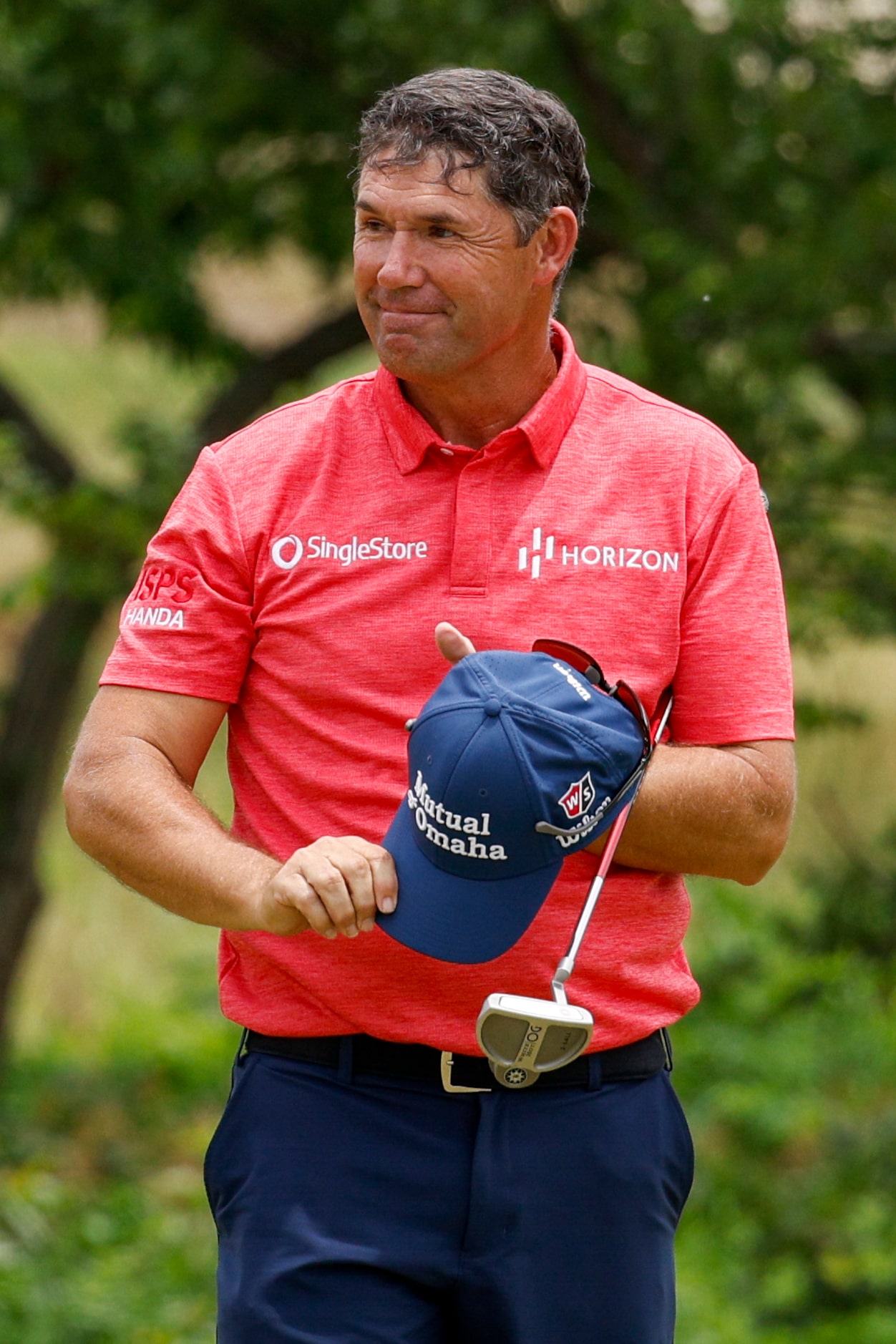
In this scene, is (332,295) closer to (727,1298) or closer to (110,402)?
(727,1298)

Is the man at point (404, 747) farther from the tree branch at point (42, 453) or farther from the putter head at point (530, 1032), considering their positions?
the tree branch at point (42, 453)

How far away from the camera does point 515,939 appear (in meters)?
2.07

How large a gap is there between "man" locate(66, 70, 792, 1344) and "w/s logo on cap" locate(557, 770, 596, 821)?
18cm

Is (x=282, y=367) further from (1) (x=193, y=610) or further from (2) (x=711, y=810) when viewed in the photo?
(2) (x=711, y=810)

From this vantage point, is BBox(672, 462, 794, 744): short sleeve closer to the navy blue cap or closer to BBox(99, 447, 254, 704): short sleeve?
the navy blue cap

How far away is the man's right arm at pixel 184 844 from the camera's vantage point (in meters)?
Answer: 2.00

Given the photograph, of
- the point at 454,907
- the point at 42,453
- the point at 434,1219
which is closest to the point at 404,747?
the point at 454,907

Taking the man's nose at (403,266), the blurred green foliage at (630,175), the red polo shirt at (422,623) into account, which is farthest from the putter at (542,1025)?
the blurred green foliage at (630,175)

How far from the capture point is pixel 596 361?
17.0ft

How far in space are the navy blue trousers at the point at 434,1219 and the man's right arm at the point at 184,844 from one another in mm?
322

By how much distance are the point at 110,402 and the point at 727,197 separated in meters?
7.12

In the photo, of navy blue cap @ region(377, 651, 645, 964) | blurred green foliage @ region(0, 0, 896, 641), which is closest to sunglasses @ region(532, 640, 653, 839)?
navy blue cap @ region(377, 651, 645, 964)

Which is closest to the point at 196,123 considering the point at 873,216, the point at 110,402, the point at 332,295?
the point at 332,295

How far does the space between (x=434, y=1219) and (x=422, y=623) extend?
0.74 m
